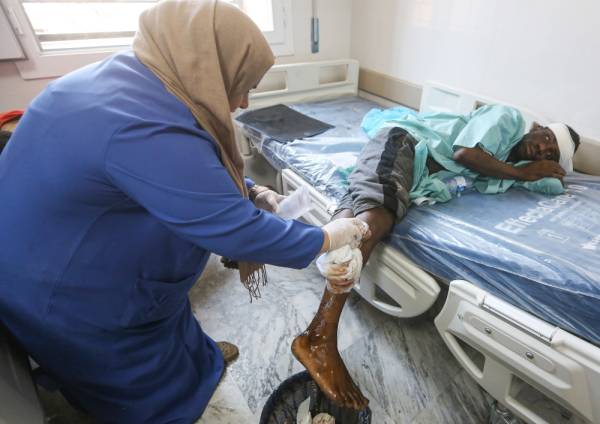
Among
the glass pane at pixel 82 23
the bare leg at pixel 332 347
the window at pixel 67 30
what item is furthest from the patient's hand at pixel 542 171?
the window at pixel 67 30

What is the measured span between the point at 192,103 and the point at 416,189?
0.95 metres

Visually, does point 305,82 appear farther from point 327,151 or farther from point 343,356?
point 343,356

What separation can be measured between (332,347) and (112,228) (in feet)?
2.49

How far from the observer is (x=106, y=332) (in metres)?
0.86

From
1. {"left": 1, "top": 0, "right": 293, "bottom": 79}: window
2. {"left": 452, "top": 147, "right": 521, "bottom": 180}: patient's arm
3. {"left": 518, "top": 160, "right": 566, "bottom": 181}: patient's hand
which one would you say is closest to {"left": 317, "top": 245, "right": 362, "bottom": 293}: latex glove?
{"left": 452, "top": 147, "right": 521, "bottom": 180}: patient's arm

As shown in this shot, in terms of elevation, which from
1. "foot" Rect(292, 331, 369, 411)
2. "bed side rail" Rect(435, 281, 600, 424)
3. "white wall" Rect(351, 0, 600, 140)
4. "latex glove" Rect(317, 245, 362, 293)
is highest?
"white wall" Rect(351, 0, 600, 140)

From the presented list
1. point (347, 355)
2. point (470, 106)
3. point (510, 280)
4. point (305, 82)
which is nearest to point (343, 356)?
point (347, 355)

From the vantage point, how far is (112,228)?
723mm

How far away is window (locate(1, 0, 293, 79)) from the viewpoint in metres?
1.70

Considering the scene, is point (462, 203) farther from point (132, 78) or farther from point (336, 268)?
point (132, 78)

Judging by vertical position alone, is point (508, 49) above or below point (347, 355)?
above

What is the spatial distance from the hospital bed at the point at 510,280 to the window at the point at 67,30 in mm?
1419

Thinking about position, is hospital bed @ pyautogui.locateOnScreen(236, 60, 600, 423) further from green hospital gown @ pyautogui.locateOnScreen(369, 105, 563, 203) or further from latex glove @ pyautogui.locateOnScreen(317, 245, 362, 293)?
latex glove @ pyautogui.locateOnScreen(317, 245, 362, 293)

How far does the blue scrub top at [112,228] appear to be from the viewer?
0.58 m
